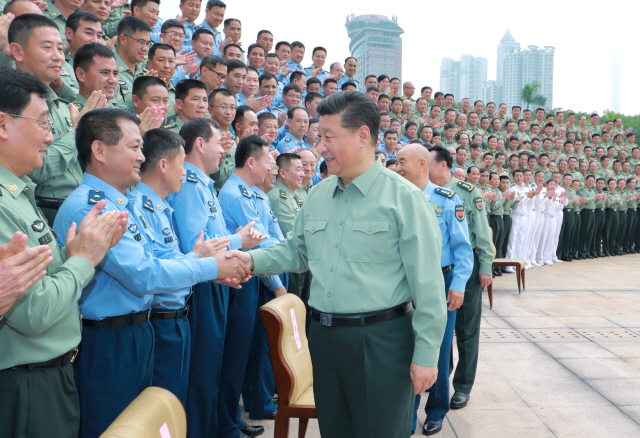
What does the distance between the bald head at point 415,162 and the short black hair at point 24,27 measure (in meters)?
2.25

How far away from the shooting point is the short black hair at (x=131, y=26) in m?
3.95

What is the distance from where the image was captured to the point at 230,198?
313cm

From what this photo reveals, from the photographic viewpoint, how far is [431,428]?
10.0 feet

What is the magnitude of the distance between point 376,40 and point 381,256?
168 ft

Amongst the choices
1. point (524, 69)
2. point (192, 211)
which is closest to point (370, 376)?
point (192, 211)

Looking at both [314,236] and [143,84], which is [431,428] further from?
[143,84]

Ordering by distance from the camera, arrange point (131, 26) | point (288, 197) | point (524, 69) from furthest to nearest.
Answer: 1. point (524, 69)
2. point (288, 197)
3. point (131, 26)

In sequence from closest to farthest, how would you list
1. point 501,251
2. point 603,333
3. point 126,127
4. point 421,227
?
point 421,227
point 126,127
point 603,333
point 501,251

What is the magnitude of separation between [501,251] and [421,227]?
7692 millimetres

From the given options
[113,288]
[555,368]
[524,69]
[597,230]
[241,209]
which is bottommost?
[555,368]

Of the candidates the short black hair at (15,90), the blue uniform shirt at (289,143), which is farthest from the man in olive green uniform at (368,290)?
the blue uniform shirt at (289,143)

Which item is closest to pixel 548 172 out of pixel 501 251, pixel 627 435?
pixel 501 251

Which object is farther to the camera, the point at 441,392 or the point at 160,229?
the point at 441,392

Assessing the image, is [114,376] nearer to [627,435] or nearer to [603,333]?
[627,435]
